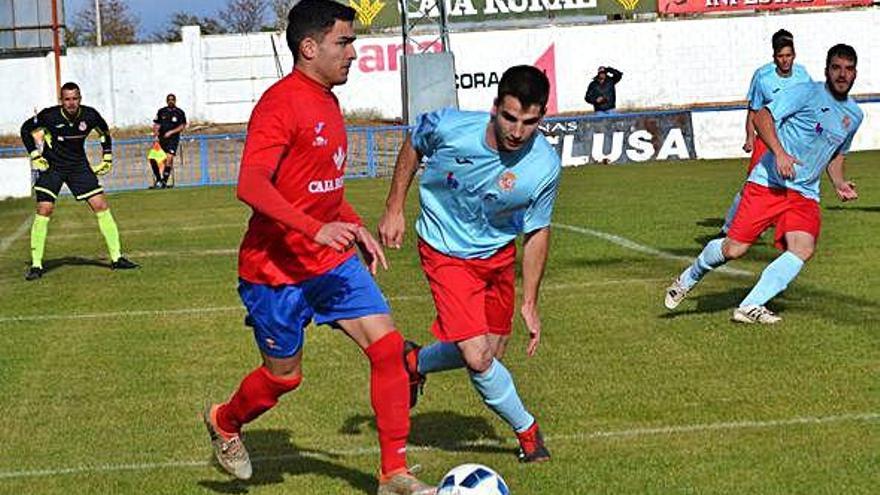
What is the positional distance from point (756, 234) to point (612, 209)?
10205mm

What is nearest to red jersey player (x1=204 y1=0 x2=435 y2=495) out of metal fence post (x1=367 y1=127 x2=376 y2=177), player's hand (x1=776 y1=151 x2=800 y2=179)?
player's hand (x1=776 y1=151 x2=800 y2=179)

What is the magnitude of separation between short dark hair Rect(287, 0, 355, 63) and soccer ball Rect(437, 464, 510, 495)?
6.27 ft

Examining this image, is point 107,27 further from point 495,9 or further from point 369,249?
point 369,249

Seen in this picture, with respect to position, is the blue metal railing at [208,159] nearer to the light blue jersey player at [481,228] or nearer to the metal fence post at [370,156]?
the metal fence post at [370,156]

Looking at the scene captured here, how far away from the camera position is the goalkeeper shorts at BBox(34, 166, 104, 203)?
1702 cm

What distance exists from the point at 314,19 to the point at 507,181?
1.19 metres

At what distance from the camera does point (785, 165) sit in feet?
34.0

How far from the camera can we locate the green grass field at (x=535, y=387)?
7.19 meters

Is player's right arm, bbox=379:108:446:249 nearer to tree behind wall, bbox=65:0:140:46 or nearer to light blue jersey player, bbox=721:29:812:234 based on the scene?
light blue jersey player, bbox=721:29:812:234

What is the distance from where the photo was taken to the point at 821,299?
12.2 m

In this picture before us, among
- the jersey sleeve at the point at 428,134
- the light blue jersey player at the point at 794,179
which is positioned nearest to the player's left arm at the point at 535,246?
the jersey sleeve at the point at 428,134

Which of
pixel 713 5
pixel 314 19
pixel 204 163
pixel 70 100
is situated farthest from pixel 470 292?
pixel 713 5

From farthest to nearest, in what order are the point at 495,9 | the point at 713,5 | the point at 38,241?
the point at 713,5
the point at 495,9
the point at 38,241

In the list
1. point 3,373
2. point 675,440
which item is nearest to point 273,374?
point 675,440
